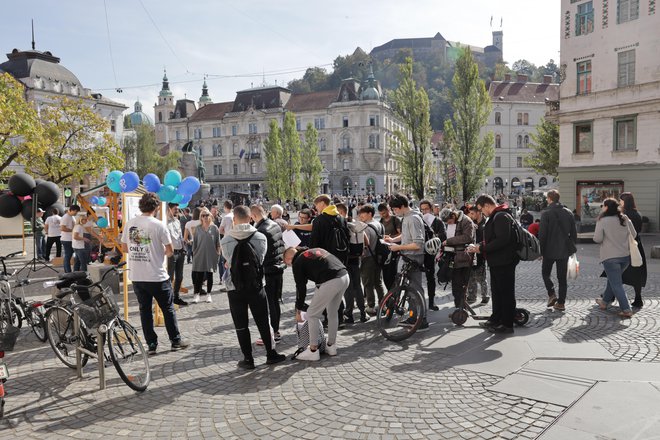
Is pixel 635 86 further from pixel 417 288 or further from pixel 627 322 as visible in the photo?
pixel 417 288

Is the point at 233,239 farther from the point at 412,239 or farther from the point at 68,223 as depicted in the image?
the point at 68,223

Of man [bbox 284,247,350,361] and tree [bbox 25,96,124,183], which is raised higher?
tree [bbox 25,96,124,183]

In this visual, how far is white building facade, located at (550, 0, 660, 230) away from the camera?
23.2m

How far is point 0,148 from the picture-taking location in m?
19.8

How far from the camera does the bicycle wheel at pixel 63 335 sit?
19.5 ft

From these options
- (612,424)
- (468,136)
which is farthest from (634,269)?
(468,136)

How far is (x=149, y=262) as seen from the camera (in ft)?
20.8

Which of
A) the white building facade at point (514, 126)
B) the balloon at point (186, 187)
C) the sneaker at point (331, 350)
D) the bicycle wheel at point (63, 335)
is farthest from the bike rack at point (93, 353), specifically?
the white building facade at point (514, 126)

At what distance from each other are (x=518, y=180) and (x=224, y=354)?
253 feet

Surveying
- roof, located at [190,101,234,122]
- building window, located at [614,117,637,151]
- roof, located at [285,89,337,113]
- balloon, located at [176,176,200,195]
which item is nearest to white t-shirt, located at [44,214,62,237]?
balloon, located at [176,176,200,195]

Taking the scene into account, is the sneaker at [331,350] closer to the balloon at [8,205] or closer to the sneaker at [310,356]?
the sneaker at [310,356]

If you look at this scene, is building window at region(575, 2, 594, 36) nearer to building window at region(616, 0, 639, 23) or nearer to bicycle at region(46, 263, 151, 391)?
building window at region(616, 0, 639, 23)

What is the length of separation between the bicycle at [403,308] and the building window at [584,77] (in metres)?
22.9

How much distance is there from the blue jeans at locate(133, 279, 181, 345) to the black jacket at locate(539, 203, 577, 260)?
19.5 ft
